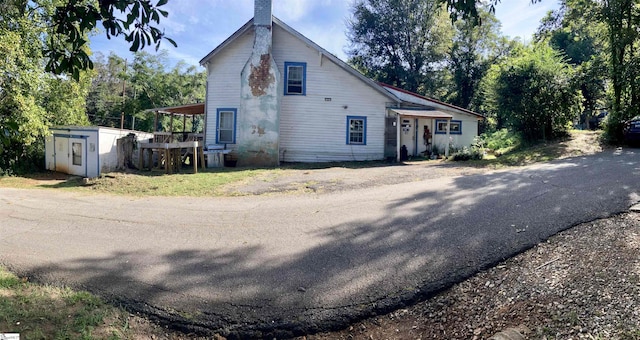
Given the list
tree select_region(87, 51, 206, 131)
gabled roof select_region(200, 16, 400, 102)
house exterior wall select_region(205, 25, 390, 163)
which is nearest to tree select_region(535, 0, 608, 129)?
gabled roof select_region(200, 16, 400, 102)

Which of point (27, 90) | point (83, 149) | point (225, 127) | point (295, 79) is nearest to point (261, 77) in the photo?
point (295, 79)

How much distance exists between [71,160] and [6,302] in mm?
14992

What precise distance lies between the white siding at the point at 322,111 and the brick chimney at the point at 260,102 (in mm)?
1139

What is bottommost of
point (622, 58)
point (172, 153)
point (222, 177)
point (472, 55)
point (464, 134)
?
point (222, 177)

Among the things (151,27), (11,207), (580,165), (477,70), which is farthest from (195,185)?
(477,70)

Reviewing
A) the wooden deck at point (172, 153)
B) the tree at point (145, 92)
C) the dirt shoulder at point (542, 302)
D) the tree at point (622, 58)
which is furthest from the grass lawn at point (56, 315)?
the tree at point (145, 92)

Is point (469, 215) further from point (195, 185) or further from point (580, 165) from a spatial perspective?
point (195, 185)

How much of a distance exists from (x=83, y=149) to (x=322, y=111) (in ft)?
34.8

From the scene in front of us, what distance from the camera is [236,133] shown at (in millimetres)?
17109

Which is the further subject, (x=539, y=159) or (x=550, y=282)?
(x=539, y=159)

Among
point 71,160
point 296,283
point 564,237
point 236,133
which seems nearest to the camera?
point 296,283

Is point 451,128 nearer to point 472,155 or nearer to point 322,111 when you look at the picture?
point 472,155

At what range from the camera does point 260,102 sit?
52.1 feet

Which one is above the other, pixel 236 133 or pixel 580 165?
pixel 236 133
